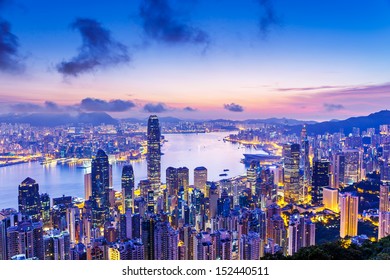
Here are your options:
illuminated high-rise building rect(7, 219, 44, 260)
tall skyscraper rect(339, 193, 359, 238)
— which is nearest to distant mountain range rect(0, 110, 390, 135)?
illuminated high-rise building rect(7, 219, 44, 260)

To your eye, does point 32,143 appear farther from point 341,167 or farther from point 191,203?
point 341,167

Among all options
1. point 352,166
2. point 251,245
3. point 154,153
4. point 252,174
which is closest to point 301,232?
point 252,174

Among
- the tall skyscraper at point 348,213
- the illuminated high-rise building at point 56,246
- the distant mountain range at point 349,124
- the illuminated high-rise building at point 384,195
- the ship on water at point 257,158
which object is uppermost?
the distant mountain range at point 349,124

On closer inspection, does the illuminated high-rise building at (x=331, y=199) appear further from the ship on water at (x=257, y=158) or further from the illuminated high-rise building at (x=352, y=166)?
the ship on water at (x=257, y=158)

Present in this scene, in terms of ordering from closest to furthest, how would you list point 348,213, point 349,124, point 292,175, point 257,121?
point 257,121 → point 349,124 → point 348,213 → point 292,175

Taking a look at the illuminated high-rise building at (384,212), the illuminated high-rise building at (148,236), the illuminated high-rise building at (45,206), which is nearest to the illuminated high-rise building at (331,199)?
the illuminated high-rise building at (384,212)

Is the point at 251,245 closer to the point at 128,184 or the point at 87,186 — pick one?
the point at 128,184
